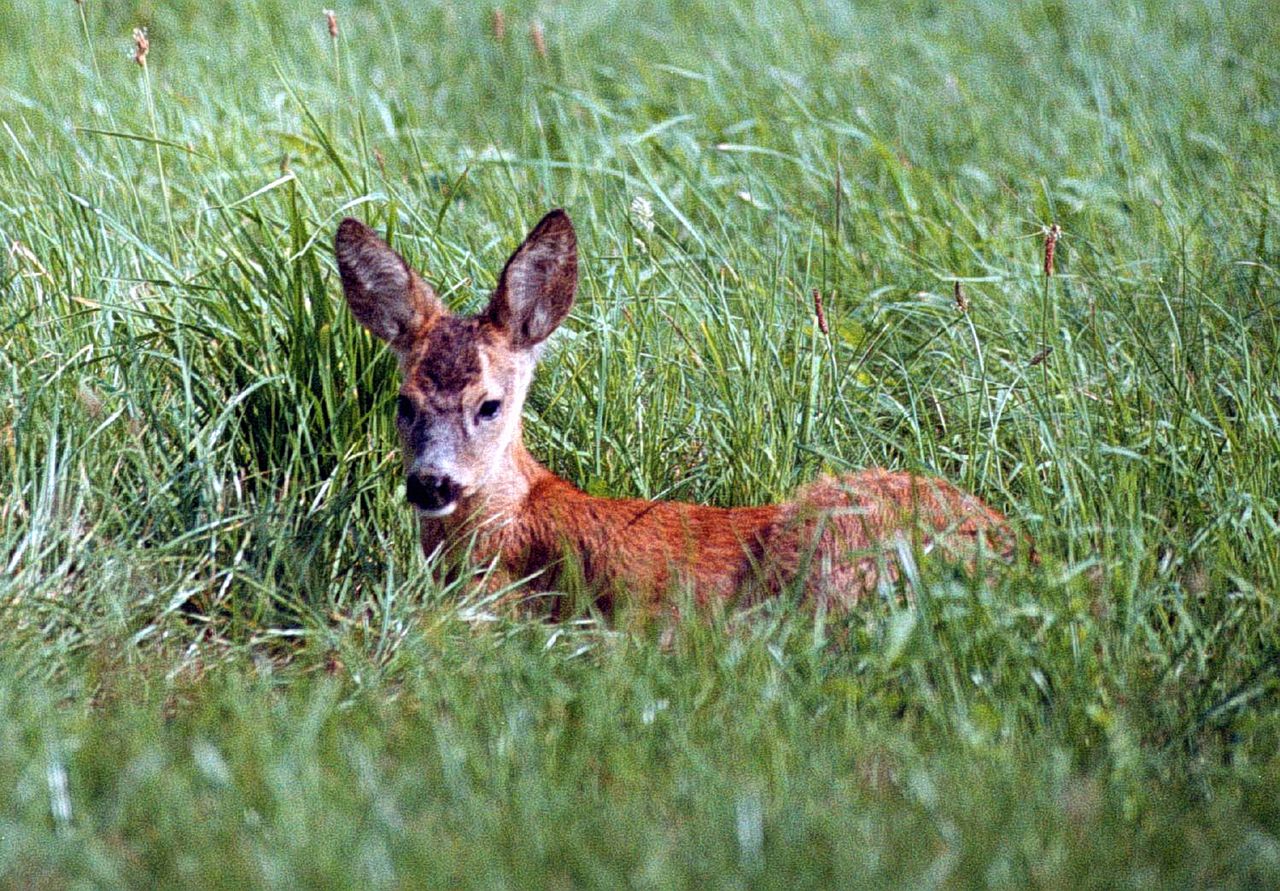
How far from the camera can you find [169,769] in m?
2.75

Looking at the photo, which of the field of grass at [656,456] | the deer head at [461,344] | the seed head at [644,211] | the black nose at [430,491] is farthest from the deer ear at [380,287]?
the seed head at [644,211]

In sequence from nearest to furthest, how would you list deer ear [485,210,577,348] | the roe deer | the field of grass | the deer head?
the field of grass
the roe deer
the deer head
deer ear [485,210,577,348]

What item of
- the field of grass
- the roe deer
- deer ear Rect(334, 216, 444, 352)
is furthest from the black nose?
deer ear Rect(334, 216, 444, 352)

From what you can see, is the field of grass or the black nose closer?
the field of grass

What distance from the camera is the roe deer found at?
3.76 metres

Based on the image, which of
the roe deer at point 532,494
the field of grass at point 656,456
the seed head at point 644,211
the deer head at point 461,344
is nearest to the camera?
the field of grass at point 656,456

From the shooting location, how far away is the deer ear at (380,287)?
Result: 13.0 feet

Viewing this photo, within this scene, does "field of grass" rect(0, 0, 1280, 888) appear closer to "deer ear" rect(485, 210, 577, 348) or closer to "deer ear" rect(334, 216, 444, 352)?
"deer ear" rect(334, 216, 444, 352)

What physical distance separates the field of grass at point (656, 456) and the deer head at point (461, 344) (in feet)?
0.56

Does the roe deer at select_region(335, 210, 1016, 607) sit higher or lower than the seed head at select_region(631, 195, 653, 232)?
lower

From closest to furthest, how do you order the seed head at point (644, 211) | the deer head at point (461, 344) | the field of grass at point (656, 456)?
the field of grass at point (656, 456), the deer head at point (461, 344), the seed head at point (644, 211)

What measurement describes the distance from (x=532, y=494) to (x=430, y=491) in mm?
370

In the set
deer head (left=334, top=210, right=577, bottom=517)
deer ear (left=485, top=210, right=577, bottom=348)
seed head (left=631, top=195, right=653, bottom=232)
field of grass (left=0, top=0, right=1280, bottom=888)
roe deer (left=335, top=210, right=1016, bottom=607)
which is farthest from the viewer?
seed head (left=631, top=195, right=653, bottom=232)

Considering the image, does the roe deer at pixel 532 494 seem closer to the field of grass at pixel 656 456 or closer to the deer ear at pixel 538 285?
the deer ear at pixel 538 285
